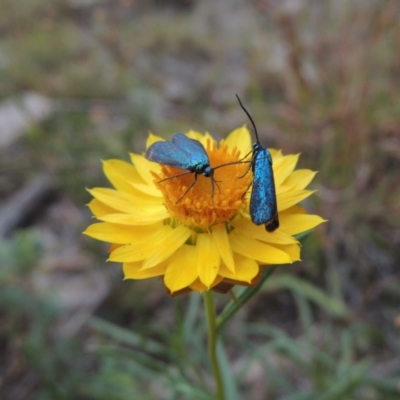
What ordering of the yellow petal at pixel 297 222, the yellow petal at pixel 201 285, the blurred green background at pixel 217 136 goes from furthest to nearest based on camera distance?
1. the blurred green background at pixel 217 136
2. the yellow petal at pixel 297 222
3. the yellow petal at pixel 201 285

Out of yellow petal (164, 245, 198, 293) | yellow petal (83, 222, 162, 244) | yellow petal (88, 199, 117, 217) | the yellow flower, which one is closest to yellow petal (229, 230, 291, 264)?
the yellow flower

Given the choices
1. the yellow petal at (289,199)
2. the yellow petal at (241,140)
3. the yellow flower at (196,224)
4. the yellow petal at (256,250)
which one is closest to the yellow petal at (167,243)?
the yellow flower at (196,224)

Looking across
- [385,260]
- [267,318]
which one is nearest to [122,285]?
[267,318]

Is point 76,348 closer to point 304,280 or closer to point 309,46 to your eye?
point 304,280

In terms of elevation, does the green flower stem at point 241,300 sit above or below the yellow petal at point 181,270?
below

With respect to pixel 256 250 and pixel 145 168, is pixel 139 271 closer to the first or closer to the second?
pixel 256 250

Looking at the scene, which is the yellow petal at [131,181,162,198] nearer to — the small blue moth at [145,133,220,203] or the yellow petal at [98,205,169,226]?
the yellow petal at [98,205,169,226]

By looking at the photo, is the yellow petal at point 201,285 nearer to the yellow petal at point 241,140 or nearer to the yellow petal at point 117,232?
the yellow petal at point 117,232

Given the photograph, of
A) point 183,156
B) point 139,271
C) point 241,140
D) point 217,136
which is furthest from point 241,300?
point 217,136
